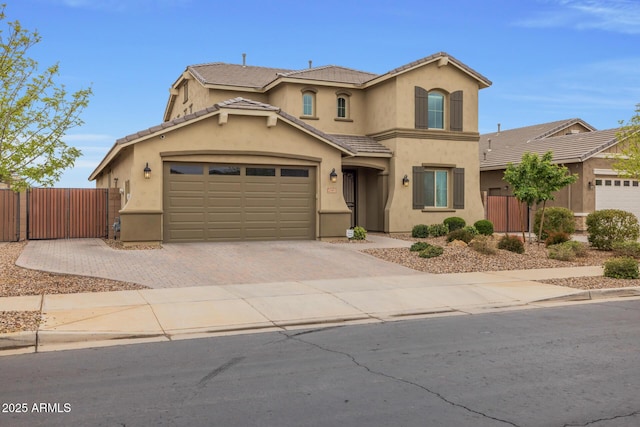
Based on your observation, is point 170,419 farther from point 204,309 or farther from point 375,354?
point 204,309

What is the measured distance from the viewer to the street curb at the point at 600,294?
40.7ft

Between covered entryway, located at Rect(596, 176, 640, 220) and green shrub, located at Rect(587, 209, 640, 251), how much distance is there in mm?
7925

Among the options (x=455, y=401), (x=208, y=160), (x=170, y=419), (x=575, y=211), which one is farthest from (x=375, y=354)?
A: (x=575, y=211)

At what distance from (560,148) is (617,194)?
3573 mm

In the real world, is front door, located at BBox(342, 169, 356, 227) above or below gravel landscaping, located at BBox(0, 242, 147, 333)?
above

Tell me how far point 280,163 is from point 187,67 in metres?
11.4

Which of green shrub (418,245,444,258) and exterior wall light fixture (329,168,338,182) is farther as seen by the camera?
exterior wall light fixture (329,168,338,182)

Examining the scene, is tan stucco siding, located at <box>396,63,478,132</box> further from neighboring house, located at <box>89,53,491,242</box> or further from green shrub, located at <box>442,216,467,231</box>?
green shrub, located at <box>442,216,467,231</box>

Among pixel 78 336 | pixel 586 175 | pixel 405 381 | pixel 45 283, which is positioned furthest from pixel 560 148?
Result: pixel 78 336

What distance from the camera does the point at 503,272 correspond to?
617 inches

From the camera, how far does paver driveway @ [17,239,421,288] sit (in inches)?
548

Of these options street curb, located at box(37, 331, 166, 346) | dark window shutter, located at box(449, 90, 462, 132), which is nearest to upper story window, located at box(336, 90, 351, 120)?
dark window shutter, located at box(449, 90, 462, 132)

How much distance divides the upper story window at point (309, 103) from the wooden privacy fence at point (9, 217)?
11878 millimetres

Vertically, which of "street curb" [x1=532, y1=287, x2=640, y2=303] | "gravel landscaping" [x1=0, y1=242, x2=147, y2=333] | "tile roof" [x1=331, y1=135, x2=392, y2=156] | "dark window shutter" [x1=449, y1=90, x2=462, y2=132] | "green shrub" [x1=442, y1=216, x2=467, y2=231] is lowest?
"street curb" [x1=532, y1=287, x2=640, y2=303]
